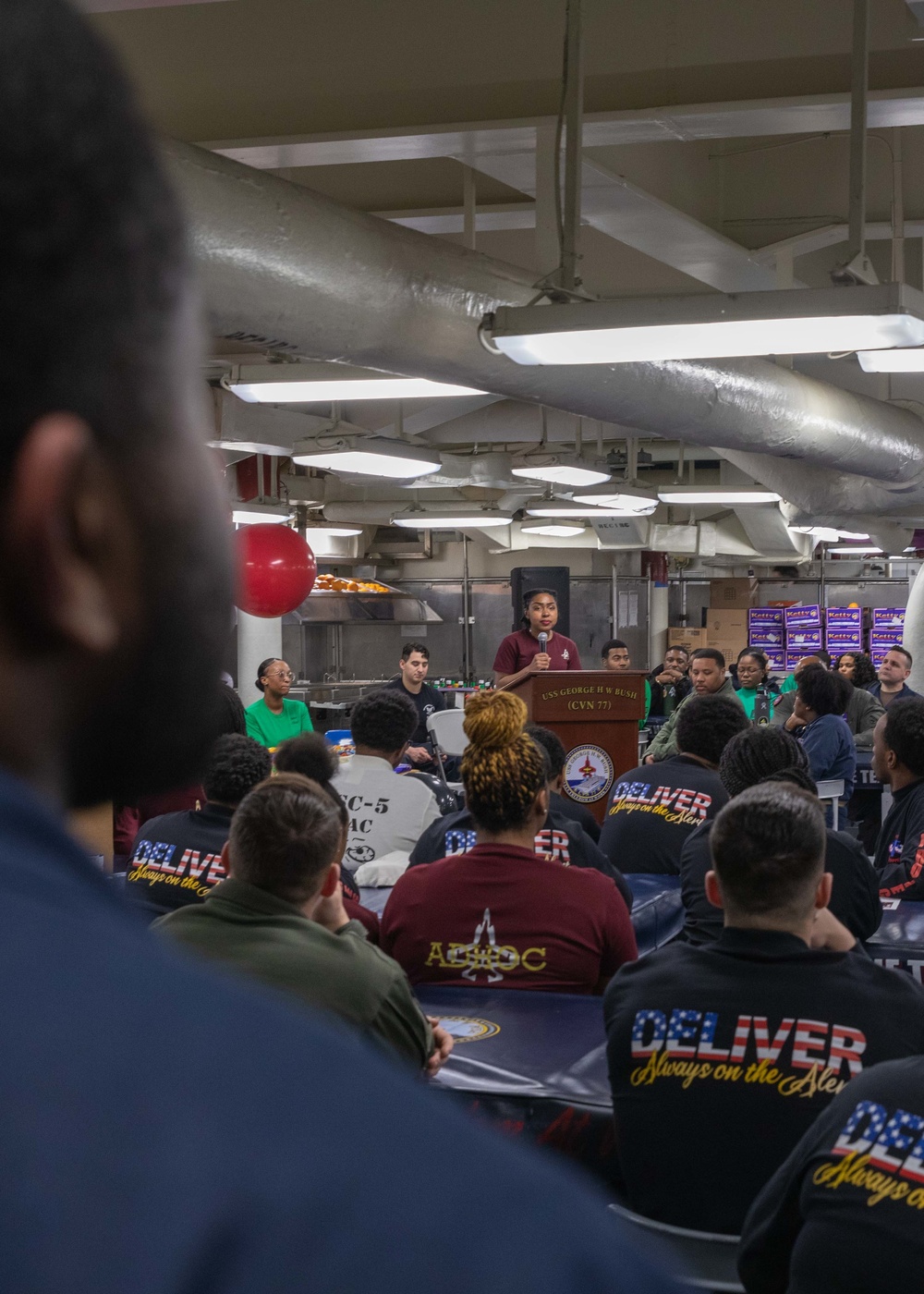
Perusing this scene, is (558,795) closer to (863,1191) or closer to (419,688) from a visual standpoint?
(863,1191)

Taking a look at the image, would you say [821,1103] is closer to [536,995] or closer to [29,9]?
[536,995]

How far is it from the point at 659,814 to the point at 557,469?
10.2ft

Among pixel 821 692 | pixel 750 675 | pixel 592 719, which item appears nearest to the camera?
pixel 821 692

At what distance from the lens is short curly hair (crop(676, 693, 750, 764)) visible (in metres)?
4.57

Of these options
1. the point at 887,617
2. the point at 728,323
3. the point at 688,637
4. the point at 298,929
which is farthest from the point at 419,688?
the point at 887,617

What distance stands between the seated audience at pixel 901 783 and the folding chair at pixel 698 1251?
242 centimetres

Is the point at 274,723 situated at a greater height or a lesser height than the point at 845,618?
lesser

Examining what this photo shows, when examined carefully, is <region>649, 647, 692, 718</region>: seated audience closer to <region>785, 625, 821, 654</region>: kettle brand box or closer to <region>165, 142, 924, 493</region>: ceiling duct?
<region>165, 142, 924, 493</region>: ceiling duct

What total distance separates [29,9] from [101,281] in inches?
3.2

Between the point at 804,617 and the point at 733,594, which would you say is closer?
the point at 804,617

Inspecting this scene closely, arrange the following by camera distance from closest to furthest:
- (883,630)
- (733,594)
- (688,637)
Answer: (883,630), (688,637), (733,594)

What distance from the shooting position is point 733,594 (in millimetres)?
16297

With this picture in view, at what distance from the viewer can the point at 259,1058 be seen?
0.31 meters

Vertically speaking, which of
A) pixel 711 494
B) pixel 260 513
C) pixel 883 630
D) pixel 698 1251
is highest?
pixel 711 494
